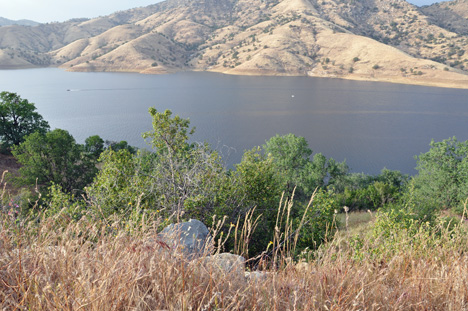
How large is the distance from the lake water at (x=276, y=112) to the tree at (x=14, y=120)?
49.5 ft

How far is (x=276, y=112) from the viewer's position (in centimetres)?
7138

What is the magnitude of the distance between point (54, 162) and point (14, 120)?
14.4m

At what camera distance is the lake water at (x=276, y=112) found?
50750 millimetres

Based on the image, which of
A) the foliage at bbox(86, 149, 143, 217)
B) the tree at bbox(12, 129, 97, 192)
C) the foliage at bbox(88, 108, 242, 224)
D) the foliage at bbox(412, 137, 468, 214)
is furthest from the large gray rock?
the tree at bbox(12, 129, 97, 192)

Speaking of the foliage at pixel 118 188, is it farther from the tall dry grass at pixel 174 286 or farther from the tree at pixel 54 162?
the tree at pixel 54 162

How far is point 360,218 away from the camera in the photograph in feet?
65.4

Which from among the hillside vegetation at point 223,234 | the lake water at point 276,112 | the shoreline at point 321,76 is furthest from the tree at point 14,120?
the shoreline at point 321,76

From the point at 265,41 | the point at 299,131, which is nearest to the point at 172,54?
the point at 265,41

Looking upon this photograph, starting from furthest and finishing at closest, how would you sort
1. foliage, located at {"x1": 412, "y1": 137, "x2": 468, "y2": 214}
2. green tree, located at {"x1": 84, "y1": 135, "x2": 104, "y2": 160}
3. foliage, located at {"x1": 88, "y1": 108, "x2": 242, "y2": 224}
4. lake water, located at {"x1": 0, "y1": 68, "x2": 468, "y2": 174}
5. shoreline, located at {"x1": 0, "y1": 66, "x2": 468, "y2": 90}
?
shoreline, located at {"x1": 0, "y1": 66, "x2": 468, "y2": 90} → lake water, located at {"x1": 0, "y1": 68, "x2": 468, "y2": 174} → green tree, located at {"x1": 84, "y1": 135, "x2": 104, "y2": 160} → foliage, located at {"x1": 412, "y1": 137, "x2": 468, "y2": 214} → foliage, located at {"x1": 88, "y1": 108, "x2": 242, "y2": 224}

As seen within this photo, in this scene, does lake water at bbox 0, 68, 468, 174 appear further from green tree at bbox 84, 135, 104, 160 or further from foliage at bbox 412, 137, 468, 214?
foliage at bbox 412, 137, 468, 214

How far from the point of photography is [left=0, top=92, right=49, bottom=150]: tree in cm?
3297

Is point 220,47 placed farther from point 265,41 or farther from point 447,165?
point 447,165

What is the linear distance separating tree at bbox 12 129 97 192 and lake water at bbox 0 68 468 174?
1305 centimetres

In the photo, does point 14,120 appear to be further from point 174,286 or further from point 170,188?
point 174,286
